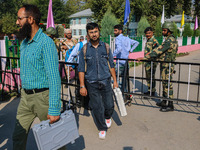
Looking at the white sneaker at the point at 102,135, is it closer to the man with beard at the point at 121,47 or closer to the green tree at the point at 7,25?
the man with beard at the point at 121,47

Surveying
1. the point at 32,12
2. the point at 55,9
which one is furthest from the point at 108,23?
the point at 55,9

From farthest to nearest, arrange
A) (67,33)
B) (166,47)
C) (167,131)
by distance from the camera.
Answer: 1. (67,33)
2. (166,47)
3. (167,131)

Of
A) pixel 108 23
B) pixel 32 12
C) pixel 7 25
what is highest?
pixel 7 25

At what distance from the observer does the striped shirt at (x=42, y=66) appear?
6.69 feet

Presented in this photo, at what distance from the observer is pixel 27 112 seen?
2.36m

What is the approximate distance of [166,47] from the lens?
469 cm

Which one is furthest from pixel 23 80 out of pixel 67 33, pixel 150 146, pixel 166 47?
pixel 67 33

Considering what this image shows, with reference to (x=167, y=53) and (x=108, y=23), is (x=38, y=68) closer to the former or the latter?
(x=167, y=53)

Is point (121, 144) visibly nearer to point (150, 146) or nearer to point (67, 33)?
point (150, 146)

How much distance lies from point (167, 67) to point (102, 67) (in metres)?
2.08

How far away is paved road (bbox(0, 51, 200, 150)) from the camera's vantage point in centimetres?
341

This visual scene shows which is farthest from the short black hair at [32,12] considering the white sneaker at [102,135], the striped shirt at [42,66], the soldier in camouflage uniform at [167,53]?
the soldier in camouflage uniform at [167,53]

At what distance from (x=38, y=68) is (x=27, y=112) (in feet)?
1.91

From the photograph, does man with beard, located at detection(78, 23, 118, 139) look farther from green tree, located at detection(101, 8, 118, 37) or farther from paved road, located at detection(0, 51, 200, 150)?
green tree, located at detection(101, 8, 118, 37)
